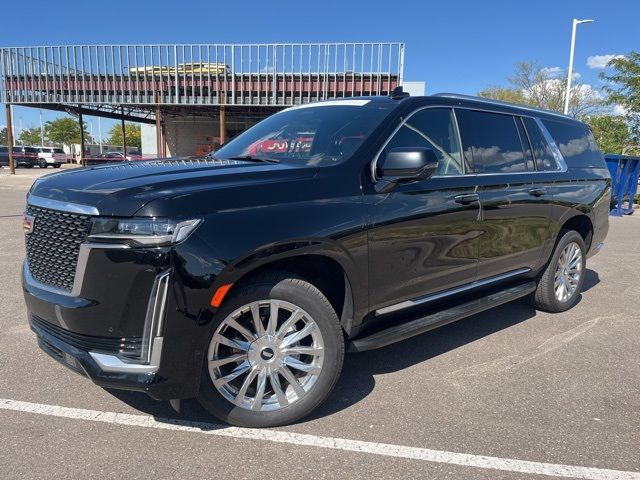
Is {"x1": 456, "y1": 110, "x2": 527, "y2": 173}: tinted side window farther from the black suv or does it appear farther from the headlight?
the headlight

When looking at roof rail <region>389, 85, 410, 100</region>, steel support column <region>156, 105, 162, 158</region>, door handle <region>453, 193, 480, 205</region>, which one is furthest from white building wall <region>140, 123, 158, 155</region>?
door handle <region>453, 193, 480, 205</region>

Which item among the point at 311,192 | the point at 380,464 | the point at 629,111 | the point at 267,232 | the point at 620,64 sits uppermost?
the point at 620,64

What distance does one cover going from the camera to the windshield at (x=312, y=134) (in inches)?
131

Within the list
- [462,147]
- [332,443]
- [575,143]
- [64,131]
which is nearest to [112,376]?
[332,443]

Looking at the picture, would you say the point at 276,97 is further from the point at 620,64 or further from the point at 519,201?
the point at 519,201

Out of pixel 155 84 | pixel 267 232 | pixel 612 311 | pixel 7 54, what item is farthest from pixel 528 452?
pixel 7 54

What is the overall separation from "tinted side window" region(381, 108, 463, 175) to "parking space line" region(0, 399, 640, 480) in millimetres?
1891

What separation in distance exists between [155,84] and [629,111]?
19.2m

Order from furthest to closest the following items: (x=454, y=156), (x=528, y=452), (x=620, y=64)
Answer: (x=620, y=64) < (x=454, y=156) < (x=528, y=452)

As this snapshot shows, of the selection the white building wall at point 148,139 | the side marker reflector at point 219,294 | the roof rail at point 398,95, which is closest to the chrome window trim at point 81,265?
the side marker reflector at point 219,294

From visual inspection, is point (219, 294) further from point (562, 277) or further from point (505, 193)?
point (562, 277)

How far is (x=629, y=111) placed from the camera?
19.0 m

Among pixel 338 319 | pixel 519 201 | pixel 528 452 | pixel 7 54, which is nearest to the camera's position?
pixel 528 452

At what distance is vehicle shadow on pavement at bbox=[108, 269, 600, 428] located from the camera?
121 inches
